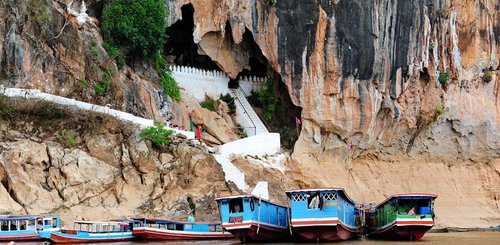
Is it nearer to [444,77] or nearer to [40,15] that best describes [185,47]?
[40,15]

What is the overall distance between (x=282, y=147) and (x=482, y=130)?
426 inches

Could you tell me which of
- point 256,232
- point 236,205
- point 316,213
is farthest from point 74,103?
point 316,213

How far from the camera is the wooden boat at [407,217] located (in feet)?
88.1

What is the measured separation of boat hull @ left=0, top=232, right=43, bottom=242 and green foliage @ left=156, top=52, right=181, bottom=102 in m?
10.8

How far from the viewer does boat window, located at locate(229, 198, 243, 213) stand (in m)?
26.0

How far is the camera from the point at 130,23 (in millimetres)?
33281

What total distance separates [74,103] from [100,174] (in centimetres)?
329

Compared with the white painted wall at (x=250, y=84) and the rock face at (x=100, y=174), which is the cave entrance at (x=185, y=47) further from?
the rock face at (x=100, y=174)

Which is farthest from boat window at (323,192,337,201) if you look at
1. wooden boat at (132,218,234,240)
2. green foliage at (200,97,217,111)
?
green foliage at (200,97,217,111)

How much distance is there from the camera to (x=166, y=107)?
34188 millimetres

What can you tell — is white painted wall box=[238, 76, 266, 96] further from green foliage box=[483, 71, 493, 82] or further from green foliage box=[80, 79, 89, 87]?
green foliage box=[483, 71, 493, 82]

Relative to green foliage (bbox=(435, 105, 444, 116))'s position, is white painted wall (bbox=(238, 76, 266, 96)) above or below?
above

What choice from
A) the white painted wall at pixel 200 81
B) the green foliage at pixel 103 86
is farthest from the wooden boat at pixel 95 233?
the white painted wall at pixel 200 81

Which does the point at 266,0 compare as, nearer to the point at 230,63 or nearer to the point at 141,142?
the point at 230,63
